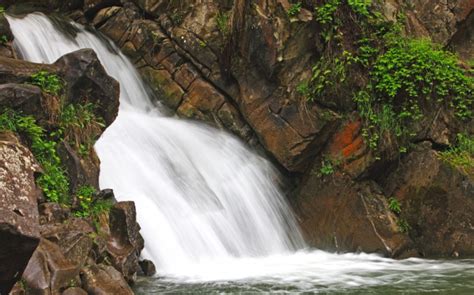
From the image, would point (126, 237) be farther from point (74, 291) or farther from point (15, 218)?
point (15, 218)

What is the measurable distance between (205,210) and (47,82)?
2.91 metres

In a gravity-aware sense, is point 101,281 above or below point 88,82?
below

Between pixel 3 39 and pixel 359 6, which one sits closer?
pixel 3 39

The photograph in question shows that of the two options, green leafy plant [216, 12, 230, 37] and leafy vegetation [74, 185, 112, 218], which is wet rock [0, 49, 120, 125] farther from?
green leafy plant [216, 12, 230, 37]

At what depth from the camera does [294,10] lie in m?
9.70

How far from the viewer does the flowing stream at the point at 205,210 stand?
669 cm

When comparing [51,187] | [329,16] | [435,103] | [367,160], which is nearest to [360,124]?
[367,160]

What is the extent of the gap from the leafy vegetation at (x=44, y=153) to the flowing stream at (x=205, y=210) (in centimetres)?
127

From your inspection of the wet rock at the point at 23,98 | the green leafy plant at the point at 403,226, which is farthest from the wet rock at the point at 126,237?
the green leafy plant at the point at 403,226

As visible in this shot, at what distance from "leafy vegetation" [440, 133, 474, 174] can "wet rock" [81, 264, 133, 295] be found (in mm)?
5885

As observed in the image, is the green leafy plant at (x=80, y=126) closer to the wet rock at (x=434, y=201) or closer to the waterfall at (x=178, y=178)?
the waterfall at (x=178, y=178)

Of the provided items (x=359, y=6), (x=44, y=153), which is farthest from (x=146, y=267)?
(x=359, y=6)

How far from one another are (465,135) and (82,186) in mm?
6445

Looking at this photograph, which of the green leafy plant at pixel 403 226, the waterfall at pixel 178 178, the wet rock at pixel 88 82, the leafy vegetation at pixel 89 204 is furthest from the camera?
the green leafy plant at pixel 403 226
